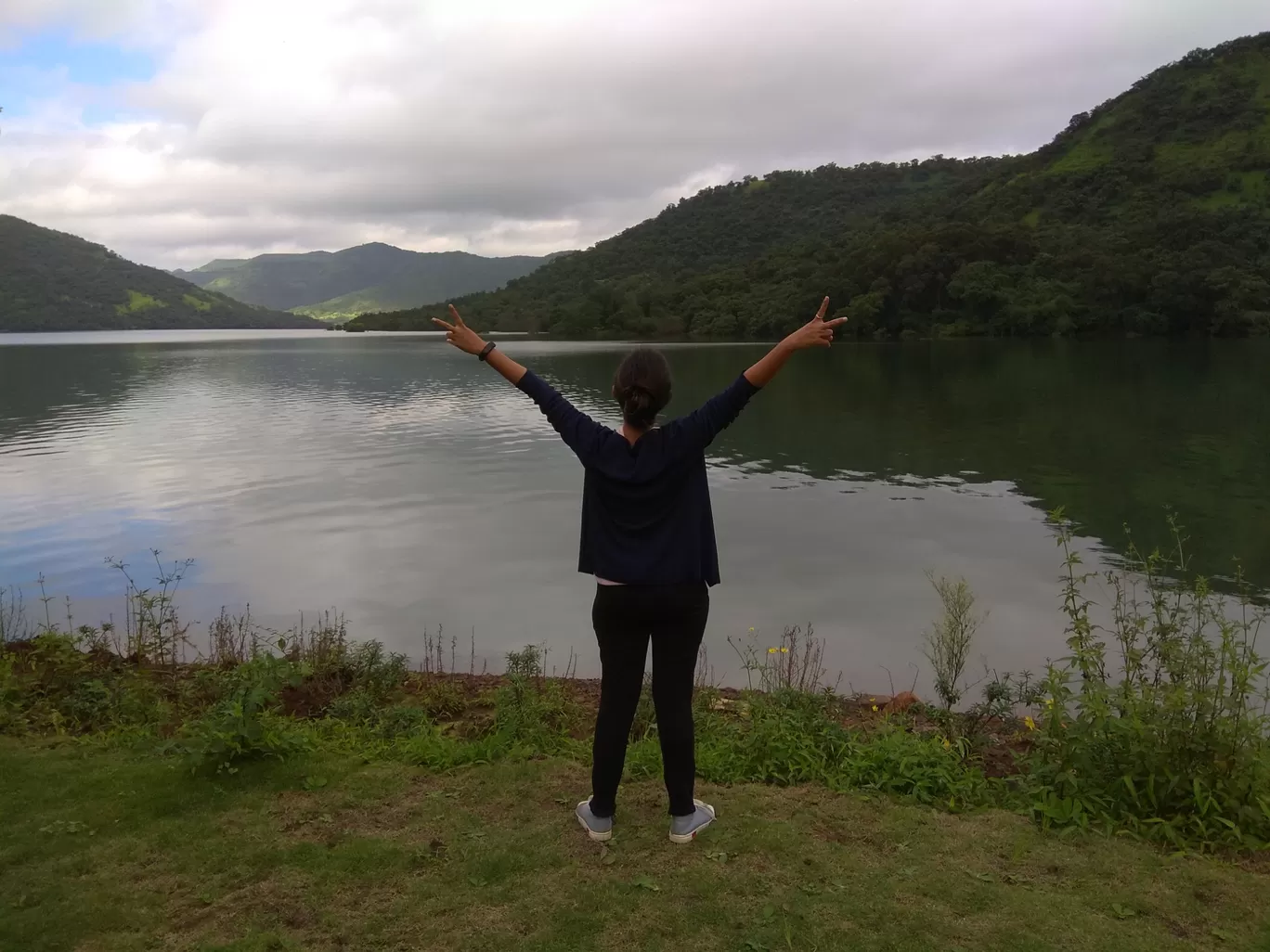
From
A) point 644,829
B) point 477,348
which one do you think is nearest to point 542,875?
point 644,829

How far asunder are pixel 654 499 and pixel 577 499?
13.6 m

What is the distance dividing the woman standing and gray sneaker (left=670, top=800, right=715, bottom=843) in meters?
0.44

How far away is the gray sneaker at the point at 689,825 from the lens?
3.95 metres

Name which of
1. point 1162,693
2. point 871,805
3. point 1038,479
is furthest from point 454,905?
point 1038,479

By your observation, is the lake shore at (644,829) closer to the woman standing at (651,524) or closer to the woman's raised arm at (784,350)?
the woman standing at (651,524)

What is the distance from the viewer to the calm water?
429 inches

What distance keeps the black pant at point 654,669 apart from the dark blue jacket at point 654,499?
81 millimetres

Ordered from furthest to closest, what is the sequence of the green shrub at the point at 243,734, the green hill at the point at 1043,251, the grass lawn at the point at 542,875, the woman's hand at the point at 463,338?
the green hill at the point at 1043,251 → the green shrub at the point at 243,734 → the woman's hand at the point at 463,338 → the grass lawn at the point at 542,875

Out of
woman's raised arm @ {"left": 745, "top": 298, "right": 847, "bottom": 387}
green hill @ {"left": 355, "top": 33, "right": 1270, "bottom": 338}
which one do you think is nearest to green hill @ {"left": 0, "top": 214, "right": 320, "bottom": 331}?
green hill @ {"left": 355, "top": 33, "right": 1270, "bottom": 338}

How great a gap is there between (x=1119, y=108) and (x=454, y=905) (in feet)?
461

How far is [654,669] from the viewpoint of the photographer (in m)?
3.75

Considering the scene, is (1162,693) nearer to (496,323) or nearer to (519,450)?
(519,450)

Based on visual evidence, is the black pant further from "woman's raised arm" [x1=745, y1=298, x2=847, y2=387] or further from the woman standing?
"woman's raised arm" [x1=745, y1=298, x2=847, y2=387]

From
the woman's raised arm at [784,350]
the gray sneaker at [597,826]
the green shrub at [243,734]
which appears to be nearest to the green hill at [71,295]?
the green shrub at [243,734]
